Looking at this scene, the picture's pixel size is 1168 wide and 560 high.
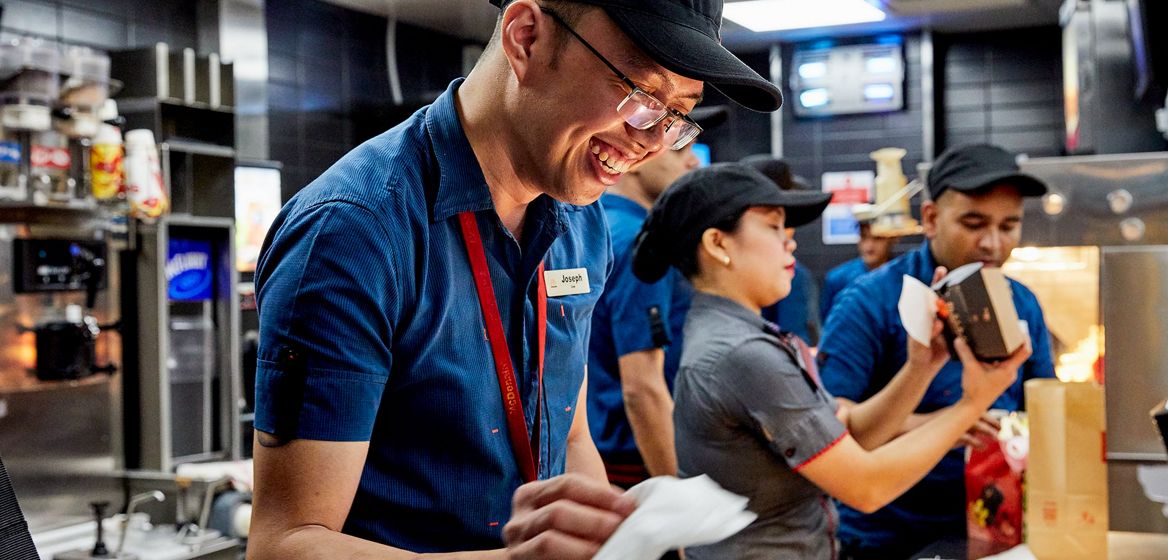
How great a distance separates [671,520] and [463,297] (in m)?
0.44

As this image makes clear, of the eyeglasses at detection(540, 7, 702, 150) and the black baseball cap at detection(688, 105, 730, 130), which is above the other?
the black baseball cap at detection(688, 105, 730, 130)

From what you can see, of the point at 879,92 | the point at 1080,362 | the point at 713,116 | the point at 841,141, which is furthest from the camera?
the point at 841,141

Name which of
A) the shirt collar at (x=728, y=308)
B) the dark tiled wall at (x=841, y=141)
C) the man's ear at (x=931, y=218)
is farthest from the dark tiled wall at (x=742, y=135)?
the shirt collar at (x=728, y=308)

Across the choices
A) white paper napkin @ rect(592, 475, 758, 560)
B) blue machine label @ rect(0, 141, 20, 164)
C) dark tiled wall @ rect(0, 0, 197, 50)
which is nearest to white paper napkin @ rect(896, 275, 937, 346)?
white paper napkin @ rect(592, 475, 758, 560)

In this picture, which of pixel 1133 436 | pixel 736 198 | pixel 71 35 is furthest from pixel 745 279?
pixel 71 35

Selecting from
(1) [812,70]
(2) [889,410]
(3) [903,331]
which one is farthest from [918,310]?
(1) [812,70]

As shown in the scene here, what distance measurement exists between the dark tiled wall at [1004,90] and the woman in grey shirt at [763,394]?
7454 mm

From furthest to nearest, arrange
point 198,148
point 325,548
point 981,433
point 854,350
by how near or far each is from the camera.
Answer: point 198,148, point 854,350, point 981,433, point 325,548

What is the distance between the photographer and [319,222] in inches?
47.0

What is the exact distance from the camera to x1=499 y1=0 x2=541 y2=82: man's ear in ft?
4.29

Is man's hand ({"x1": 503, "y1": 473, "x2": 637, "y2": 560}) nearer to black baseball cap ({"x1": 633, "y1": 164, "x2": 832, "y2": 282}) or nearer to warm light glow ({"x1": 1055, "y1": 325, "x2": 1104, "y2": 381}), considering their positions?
black baseball cap ({"x1": 633, "y1": 164, "x2": 832, "y2": 282})

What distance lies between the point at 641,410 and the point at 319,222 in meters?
2.10

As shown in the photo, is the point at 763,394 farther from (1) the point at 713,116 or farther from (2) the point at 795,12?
→ (1) the point at 713,116

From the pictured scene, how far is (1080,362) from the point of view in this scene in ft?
13.3
